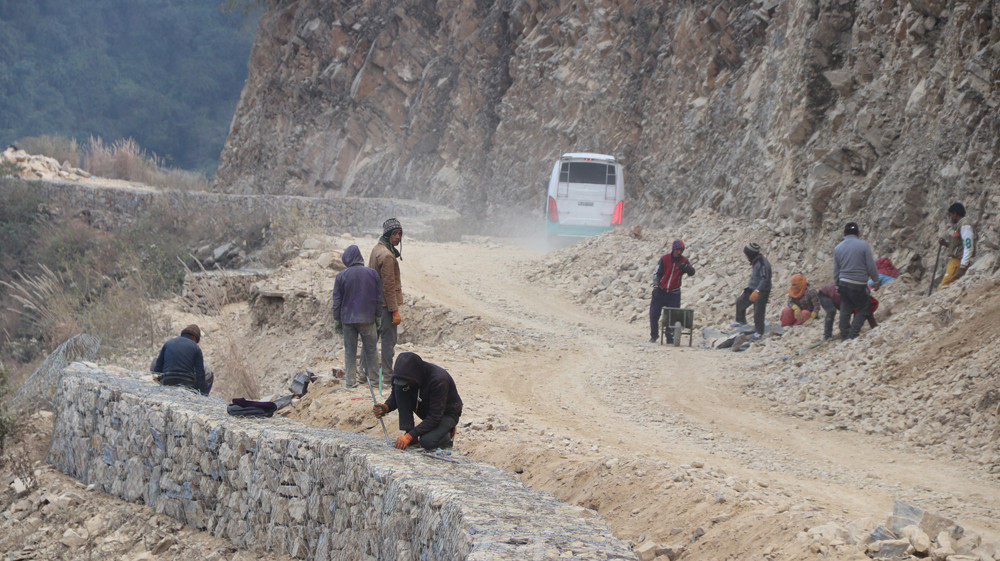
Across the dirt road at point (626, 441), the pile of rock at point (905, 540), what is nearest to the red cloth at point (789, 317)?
the dirt road at point (626, 441)

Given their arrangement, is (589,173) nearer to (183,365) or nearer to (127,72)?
(183,365)

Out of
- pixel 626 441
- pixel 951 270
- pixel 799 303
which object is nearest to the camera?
pixel 626 441

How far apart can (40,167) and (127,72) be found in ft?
125

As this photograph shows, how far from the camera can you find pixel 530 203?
29656mm

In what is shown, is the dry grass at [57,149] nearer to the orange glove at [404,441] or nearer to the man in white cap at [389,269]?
the man in white cap at [389,269]

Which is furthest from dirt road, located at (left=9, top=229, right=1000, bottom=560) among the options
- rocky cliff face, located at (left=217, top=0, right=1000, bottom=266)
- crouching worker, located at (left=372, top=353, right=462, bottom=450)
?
rocky cliff face, located at (left=217, top=0, right=1000, bottom=266)

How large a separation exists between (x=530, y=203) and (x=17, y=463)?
21.0 meters

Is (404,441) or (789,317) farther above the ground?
(789,317)

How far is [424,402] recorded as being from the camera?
6234 millimetres

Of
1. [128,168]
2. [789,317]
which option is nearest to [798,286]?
[789,317]

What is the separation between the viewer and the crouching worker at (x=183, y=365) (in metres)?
9.82

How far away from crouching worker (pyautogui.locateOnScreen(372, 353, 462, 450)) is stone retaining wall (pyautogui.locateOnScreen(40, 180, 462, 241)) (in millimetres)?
16757

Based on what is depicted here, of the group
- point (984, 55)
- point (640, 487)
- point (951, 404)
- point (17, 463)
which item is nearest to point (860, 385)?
point (951, 404)

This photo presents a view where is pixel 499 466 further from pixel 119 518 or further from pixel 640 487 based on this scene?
pixel 119 518
